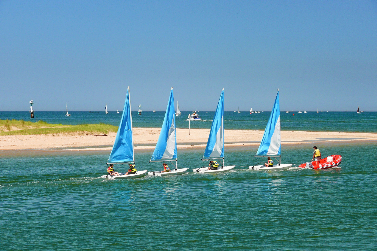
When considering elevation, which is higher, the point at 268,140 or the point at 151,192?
the point at 268,140

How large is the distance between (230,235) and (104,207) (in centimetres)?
999

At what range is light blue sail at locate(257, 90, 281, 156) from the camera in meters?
46.2

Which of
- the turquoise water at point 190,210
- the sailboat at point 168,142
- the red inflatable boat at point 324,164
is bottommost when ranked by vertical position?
the turquoise water at point 190,210

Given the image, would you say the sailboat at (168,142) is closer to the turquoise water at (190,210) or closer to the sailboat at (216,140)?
the turquoise water at (190,210)

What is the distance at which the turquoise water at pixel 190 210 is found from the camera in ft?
74.8

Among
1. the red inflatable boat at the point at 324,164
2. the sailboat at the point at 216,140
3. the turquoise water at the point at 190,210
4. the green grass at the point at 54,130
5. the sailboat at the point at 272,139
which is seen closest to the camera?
the turquoise water at the point at 190,210

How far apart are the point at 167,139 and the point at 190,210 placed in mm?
14295

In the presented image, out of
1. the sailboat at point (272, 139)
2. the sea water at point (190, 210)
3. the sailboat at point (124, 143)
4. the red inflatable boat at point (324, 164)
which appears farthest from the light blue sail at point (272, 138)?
the sailboat at point (124, 143)

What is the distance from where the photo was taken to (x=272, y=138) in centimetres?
4653

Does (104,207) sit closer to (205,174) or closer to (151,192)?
(151,192)

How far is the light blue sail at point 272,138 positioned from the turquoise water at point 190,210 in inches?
99.9

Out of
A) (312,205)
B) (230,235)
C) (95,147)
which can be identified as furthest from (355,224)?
(95,147)

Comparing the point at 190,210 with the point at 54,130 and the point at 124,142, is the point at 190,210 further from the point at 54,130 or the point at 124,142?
the point at 54,130

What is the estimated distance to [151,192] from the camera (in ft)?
116
